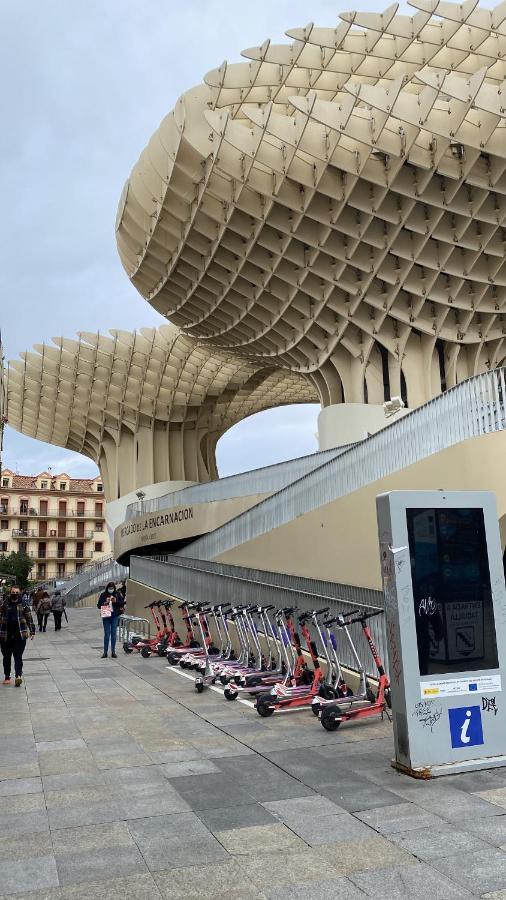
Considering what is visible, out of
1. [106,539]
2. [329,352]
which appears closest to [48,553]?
[106,539]

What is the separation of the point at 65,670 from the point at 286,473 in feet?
39.1

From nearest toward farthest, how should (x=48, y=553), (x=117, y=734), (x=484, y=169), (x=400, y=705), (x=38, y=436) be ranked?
(x=400, y=705) < (x=117, y=734) < (x=484, y=169) < (x=38, y=436) < (x=48, y=553)

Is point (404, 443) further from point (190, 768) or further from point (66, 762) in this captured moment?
point (66, 762)

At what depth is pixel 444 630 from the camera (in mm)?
5461

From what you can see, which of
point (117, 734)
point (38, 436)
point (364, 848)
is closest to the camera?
point (364, 848)

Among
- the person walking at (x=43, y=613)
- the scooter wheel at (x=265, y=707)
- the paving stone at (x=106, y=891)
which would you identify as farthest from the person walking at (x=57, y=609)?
the paving stone at (x=106, y=891)

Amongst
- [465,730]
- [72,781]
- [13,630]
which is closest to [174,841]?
[72,781]

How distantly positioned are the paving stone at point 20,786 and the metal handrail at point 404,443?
304 inches

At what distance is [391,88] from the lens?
22.3 metres

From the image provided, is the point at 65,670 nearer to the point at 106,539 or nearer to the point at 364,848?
the point at 364,848

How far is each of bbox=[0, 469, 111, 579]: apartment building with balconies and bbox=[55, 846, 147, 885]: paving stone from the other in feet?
242

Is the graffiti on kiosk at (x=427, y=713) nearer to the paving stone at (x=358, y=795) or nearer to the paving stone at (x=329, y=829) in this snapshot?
the paving stone at (x=358, y=795)

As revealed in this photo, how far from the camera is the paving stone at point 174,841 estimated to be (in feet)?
12.3

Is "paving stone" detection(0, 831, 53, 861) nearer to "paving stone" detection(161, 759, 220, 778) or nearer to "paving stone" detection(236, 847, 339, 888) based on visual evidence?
"paving stone" detection(236, 847, 339, 888)
